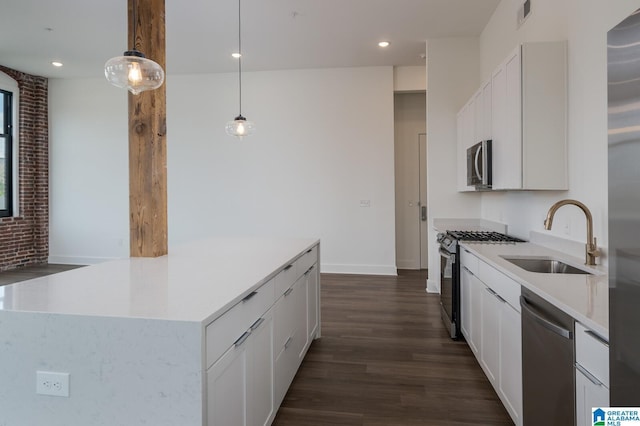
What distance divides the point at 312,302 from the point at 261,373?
134 cm

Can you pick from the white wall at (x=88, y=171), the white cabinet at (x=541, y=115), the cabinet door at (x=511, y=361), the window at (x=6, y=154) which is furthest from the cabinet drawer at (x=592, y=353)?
the window at (x=6, y=154)

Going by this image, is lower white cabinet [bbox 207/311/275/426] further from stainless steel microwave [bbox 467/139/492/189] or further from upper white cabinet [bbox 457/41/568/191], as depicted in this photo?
stainless steel microwave [bbox 467/139/492/189]

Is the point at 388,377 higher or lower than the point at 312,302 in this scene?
lower

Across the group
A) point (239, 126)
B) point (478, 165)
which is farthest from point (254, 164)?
point (478, 165)

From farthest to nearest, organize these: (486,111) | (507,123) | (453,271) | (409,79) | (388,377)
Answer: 1. (409,79)
2. (486,111)
3. (453,271)
4. (507,123)
5. (388,377)

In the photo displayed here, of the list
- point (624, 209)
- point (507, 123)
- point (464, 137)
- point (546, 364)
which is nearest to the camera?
point (624, 209)

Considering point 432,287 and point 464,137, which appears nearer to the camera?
point 464,137

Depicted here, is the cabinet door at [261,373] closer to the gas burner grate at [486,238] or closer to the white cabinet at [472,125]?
the gas burner grate at [486,238]

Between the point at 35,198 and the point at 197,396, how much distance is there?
24.6 ft

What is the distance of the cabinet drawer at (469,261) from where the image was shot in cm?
280

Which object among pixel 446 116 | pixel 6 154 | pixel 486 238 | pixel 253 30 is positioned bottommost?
pixel 486 238

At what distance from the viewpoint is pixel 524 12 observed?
11.2ft

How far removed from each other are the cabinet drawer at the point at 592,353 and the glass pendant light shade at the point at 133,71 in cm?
230

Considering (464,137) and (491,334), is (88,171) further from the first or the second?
(491,334)
